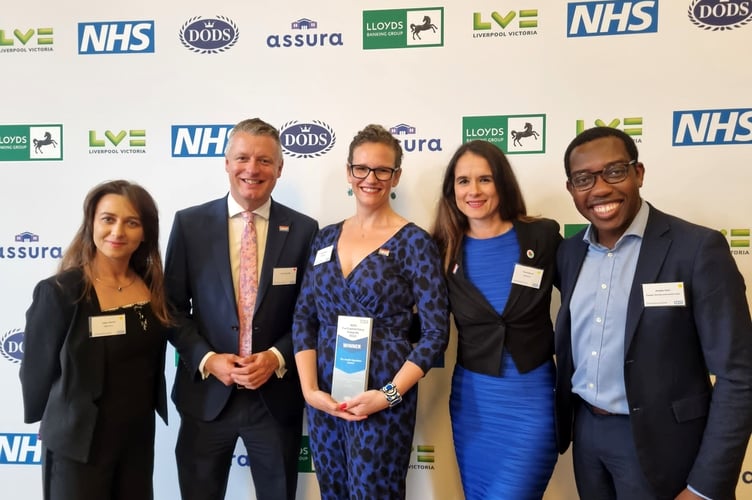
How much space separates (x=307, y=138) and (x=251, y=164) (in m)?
0.66

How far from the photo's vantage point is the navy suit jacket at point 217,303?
77.2 inches

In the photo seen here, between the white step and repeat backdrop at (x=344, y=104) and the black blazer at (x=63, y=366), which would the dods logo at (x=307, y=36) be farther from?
the black blazer at (x=63, y=366)

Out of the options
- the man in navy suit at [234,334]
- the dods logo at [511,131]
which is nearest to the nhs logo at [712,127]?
the dods logo at [511,131]

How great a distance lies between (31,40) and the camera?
105 inches

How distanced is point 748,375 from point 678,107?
61.1 inches

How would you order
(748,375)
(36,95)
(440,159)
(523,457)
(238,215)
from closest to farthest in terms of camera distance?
(748,375) → (523,457) → (238,215) → (440,159) → (36,95)

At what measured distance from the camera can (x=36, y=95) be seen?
269 centimetres

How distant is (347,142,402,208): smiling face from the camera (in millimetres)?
1789

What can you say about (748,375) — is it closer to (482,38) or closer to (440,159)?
(440,159)

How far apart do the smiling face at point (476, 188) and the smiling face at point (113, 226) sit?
1312mm

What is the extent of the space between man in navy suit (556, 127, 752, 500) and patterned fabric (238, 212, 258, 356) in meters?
1.28

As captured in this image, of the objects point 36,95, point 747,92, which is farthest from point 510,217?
point 36,95

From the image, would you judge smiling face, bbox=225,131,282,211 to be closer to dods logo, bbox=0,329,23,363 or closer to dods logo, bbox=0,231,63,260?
dods logo, bbox=0,231,63,260

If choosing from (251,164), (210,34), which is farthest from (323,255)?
(210,34)
